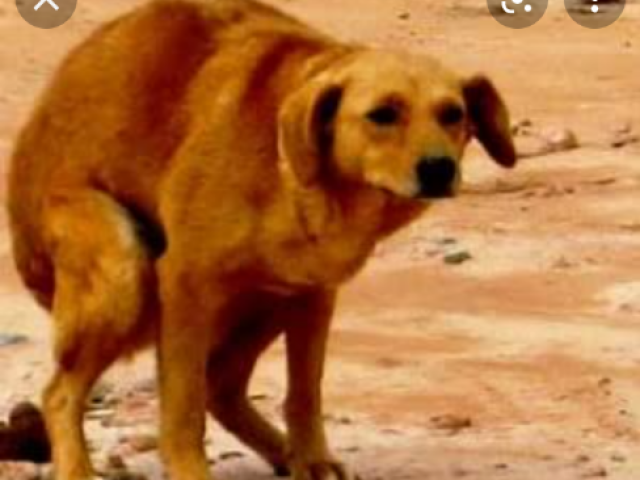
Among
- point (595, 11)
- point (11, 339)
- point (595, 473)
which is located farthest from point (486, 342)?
point (595, 11)

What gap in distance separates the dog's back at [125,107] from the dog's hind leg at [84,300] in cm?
6

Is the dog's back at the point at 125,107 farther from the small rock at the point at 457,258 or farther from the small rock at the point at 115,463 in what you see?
the small rock at the point at 457,258

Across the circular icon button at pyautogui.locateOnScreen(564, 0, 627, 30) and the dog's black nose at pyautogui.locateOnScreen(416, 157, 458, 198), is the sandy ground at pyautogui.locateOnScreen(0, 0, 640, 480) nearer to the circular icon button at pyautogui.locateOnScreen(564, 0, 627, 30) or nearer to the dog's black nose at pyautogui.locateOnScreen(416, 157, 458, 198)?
the dog's black nose at pyautogui.locateOnScreen(416, 157, 458, 198)

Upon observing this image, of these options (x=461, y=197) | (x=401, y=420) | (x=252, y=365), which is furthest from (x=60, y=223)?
(x=461, y=197)

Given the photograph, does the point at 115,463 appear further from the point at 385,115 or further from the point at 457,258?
the point at 457,258

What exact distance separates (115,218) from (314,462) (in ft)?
2.41

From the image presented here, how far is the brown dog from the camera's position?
18.0 feet

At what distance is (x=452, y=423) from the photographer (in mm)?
6781

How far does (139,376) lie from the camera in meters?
7.31

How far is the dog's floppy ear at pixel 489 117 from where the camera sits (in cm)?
564

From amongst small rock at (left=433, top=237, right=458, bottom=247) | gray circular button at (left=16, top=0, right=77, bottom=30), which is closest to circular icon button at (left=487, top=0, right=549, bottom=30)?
gray circular button at (left=16, top=0, right=77, bottom=30)

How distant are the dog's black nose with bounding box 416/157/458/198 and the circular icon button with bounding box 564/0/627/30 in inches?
394

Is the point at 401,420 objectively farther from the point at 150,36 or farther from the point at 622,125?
the point at 622,125

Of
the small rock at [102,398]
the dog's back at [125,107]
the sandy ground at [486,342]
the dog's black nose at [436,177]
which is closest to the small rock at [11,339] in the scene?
the sandy ground at [486,342]
